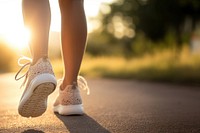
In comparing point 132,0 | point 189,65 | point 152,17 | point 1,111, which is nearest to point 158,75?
point 189,65

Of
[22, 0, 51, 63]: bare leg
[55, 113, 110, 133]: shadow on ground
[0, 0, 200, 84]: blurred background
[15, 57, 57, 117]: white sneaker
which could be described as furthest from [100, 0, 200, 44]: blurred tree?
[15, 57, 57, 117]: white sneaker

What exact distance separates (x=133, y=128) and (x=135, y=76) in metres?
9.50

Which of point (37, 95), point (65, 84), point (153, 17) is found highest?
point (37, 95)

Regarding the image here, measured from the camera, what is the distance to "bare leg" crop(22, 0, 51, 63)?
2.86 metres

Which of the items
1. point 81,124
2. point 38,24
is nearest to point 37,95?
point 81,124

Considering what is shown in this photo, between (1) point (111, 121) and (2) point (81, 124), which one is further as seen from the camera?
(1) point (111, 121)

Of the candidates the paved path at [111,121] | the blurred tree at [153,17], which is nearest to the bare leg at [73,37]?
the paved path at [111,121]

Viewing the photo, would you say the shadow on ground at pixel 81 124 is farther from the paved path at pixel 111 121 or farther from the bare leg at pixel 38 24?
the bare leg at pixel 38 24

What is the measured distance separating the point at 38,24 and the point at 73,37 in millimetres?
336

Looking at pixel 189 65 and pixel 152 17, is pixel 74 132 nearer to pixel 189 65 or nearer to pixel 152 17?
pixel 189 65

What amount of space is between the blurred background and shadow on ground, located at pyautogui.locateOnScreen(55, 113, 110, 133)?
0.56m

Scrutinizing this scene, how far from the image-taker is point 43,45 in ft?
9.36

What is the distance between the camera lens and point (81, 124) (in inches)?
111

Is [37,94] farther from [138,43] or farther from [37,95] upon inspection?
[138,43]
